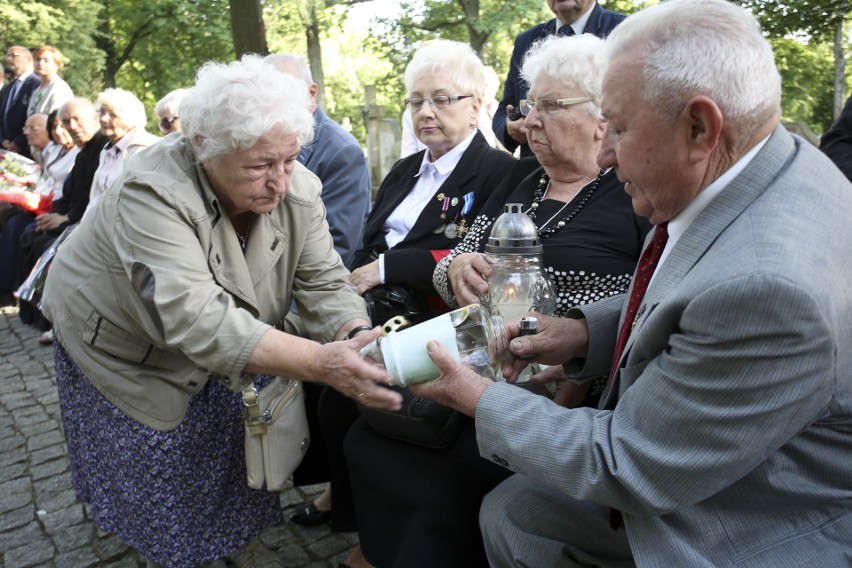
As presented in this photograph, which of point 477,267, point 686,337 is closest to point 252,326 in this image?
point 477,267

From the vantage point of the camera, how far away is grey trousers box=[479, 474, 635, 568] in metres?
1.96

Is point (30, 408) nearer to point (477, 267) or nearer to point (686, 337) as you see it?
point (477, 267)

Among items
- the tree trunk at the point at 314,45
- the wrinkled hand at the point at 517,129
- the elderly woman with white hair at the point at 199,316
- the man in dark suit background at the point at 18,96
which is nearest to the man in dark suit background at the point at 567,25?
the wrinkled hand at the point at 517,129

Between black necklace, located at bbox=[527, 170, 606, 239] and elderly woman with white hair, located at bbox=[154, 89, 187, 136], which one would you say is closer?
black necklace, located at bbox=[527, 170, 606, 239]

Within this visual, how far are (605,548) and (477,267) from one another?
1085 mm

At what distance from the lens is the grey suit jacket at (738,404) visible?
4.62ft

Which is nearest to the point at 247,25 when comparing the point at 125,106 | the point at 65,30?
the point at 125,106

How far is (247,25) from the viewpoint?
7.72 metres

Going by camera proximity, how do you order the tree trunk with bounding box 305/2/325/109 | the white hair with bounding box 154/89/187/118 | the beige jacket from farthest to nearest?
1. the tree trunk with bounding box 305/2/325/109
2. the white hair with bounding box 154/89/187/118
3. the beige jacket

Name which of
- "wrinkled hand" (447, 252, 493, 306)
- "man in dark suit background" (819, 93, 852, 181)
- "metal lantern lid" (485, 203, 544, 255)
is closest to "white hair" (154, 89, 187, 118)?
"wrinkled hand" (447, 252, 493, 306)

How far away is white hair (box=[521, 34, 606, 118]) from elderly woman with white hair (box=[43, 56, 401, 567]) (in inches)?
36.9

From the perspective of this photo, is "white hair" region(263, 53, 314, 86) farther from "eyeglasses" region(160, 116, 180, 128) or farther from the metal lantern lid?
the metal lantern lid

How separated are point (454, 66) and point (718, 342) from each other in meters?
2.60

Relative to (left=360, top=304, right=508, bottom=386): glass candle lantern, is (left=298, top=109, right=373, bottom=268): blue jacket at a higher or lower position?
lower
